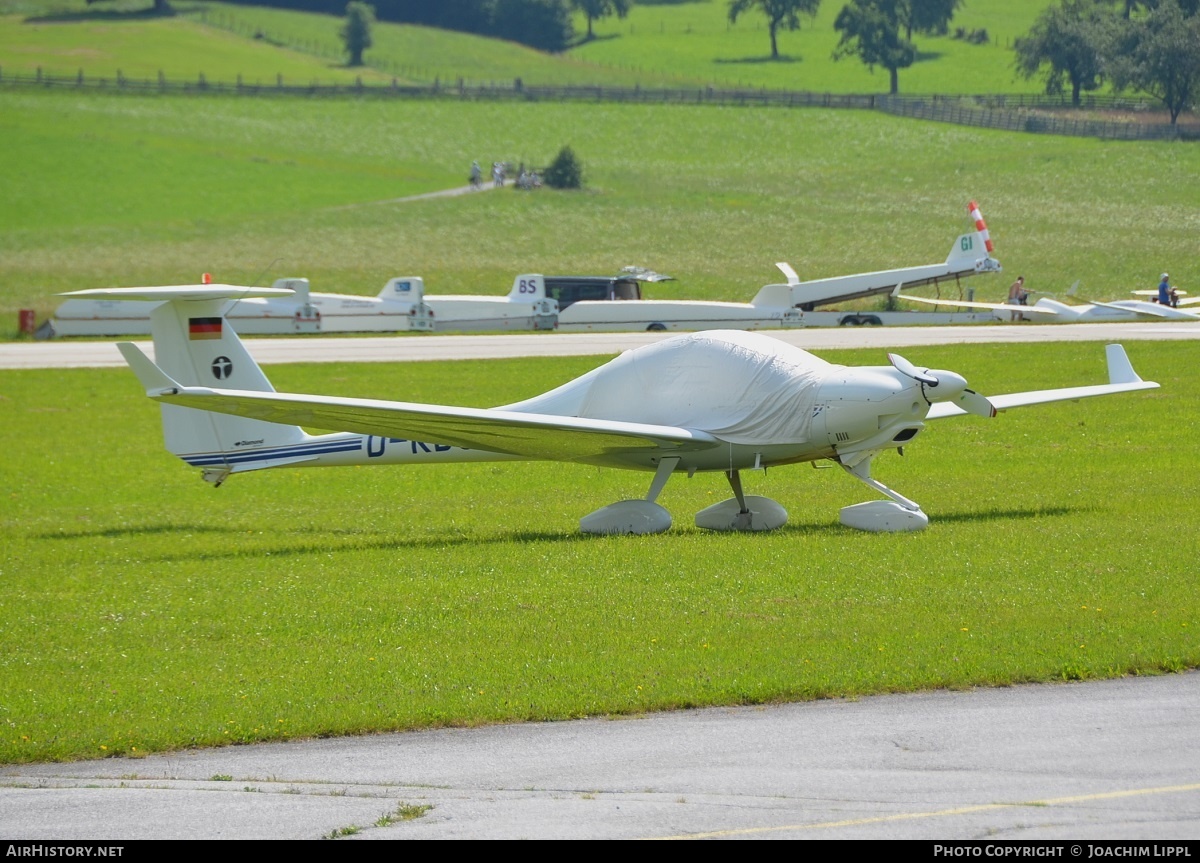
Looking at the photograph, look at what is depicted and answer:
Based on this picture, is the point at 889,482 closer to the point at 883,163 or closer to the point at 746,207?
the point at 746,207

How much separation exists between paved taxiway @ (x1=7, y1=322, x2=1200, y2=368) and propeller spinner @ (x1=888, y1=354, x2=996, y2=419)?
22.2 m

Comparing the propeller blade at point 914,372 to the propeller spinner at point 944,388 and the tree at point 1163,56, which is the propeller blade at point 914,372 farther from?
the tree at point 1163,56

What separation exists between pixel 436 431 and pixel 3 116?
95363 mm

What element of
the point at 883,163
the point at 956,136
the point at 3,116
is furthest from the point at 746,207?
the point at 3,116

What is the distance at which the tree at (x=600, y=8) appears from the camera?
173000 millimetres

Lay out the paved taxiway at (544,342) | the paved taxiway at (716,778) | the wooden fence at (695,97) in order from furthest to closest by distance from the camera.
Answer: the wooden fence at (695,97), the paved taxiway at (544,342), the paved taxiway at (716,778)

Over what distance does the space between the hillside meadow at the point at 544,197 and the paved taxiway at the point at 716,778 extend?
52.1m

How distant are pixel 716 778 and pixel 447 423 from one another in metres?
7.84

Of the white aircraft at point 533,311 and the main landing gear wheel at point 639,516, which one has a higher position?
the main landing gear wheel at point 639,516

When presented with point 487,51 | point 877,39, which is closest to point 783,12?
point 877,39

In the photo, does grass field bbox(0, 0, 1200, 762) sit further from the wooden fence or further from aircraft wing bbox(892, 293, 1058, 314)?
the wooden fence

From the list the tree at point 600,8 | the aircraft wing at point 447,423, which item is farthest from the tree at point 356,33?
the aircraft wing at point 447,423

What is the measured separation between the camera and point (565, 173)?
89250 mm

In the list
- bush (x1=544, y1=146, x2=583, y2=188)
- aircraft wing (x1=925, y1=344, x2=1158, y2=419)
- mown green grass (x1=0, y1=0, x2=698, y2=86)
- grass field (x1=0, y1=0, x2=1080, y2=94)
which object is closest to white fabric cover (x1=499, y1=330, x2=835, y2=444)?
aircraft wing (x1=925, y1=344, x2=1158, y2=419)
